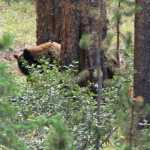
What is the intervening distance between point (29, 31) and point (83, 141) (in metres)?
14.3

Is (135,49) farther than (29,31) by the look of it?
No

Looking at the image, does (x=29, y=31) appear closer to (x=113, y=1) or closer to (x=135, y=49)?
(x=135, y=49)

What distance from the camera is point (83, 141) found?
6523 millimetres

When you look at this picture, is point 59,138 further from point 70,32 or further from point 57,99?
point 70,32

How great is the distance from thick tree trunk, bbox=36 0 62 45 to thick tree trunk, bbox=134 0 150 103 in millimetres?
4641

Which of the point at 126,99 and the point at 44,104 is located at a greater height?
the point at 126,99

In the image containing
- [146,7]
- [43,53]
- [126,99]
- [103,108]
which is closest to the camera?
[126,99]

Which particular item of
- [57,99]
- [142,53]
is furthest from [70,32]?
[57,99]

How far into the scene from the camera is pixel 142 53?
9586mm

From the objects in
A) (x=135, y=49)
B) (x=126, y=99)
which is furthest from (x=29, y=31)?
(x=126, y=99)

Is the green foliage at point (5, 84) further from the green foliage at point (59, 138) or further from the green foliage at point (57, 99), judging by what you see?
the green foliage at point (57, 99)

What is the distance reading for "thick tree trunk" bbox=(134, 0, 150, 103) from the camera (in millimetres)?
9375

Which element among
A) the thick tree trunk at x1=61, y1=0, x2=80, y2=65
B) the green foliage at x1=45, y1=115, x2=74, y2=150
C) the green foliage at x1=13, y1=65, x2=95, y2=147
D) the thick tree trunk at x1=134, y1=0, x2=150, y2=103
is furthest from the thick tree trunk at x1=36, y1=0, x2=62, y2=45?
the green foliage at x1=45, y1=115, x2=74, y2=150

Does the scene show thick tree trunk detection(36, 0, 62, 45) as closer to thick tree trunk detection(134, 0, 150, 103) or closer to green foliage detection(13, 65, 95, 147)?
thick tree trunk detection(134, 0, 150, 103)
